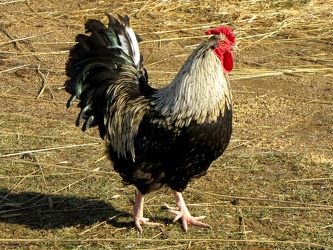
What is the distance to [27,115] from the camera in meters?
7.77

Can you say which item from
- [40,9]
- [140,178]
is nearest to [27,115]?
[140,178]

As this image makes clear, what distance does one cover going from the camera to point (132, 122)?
5.38 metres

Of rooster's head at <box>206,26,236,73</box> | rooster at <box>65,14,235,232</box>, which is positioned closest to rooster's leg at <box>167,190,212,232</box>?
rooster at <box>65,14,235,232</box>

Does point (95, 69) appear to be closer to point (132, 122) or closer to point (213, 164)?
point (132, 122)

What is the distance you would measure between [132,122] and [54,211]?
1.18 m

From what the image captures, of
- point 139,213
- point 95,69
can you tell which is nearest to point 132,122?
point 95,69

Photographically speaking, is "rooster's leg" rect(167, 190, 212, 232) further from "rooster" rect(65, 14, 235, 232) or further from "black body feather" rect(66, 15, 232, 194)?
"black body feather" rect(66, 15, 232, 194)

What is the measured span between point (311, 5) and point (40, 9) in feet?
15.3

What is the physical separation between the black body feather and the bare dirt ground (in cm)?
59

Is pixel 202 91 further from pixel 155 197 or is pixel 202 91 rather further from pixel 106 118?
pixel 155 197

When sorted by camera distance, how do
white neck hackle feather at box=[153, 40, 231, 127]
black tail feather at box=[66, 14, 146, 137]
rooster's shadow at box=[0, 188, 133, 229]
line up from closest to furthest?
white neck hackle feather at box=[153, 40, 231, 127]
black tail feather at box=[66, 14, 146, 137]
rooster's shadow at box=[0, 188, 133, 229]

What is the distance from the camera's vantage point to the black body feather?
5113 millimetres

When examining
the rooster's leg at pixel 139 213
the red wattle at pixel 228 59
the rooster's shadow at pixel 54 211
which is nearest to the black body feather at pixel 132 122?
the rooster's leg at pixel 139 213

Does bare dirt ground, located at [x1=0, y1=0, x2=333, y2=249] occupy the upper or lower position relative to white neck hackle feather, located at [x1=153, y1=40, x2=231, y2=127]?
lower
